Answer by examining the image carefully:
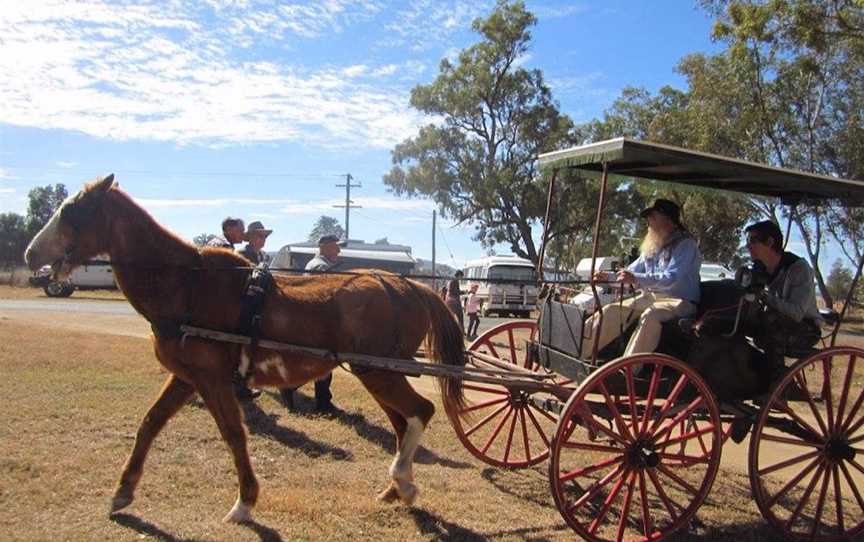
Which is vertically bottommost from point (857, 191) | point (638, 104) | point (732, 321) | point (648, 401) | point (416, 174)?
point (648, 401)

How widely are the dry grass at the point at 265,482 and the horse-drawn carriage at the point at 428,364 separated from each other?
0.89 feet

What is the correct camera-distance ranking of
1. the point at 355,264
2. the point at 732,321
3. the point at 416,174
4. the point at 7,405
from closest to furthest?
the point at 732,321 < the point at 7,405 < the point at 355,264 < the point at 416,174

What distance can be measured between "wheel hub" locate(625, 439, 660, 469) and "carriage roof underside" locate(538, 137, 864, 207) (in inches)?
72.5

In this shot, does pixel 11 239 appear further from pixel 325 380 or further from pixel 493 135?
pixel 325 380

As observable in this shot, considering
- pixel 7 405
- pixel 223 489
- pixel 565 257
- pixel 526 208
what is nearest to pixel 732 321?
pixel 223 489

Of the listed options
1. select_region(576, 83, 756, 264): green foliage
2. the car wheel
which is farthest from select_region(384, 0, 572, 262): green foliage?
the car wheel

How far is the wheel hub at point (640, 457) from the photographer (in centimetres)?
439

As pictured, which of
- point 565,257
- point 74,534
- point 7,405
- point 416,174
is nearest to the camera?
point 74,534

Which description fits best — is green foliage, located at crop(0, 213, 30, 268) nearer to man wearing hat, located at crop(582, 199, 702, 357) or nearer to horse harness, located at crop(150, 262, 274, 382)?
horse harness, located at crop(150, 262, 274, 382)

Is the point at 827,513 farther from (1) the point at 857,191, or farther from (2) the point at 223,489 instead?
(2) the point at 223,489

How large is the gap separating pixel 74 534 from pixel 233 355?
1383mm

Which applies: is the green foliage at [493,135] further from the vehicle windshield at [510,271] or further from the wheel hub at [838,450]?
the wheel hub at [838,450]

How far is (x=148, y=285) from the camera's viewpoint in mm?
4512

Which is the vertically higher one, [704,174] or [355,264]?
[704,174]
